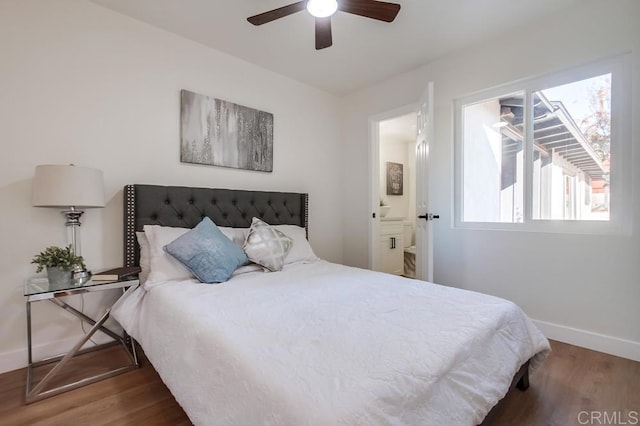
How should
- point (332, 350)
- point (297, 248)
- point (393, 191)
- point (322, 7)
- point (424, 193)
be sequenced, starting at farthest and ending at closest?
point (393, 191)
point (424, 193)
point (297, 248)
point (322, 7)
point (332, 350)

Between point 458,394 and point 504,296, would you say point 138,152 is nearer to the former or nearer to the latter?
point 458,394

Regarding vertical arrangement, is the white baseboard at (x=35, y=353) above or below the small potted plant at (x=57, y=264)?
below

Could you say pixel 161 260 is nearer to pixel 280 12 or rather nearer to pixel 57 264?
pixel 57 264

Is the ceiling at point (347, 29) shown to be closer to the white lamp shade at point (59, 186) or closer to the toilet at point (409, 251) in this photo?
the white lamp shade at point (59, 186)

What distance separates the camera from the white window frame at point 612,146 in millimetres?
2014

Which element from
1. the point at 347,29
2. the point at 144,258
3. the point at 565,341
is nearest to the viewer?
the point at 144,258

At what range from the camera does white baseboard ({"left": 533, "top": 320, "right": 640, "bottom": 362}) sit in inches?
78.8

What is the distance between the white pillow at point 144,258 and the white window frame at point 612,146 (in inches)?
111

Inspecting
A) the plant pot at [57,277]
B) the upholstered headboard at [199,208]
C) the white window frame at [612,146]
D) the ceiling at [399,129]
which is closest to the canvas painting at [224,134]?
the upholstered headboard at [199,208]

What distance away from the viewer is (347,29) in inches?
94.4

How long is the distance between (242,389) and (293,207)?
232 centimetres

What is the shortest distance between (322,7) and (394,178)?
3.83 m

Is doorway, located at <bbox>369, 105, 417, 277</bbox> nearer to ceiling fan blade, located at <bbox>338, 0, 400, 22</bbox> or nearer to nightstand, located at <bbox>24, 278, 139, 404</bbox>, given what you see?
ceiling fan blade, located at <bbox>338, 0, 400, 22</bbox>

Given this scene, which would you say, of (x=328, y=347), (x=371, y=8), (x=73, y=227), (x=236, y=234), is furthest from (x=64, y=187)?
(x=371, y=8)
